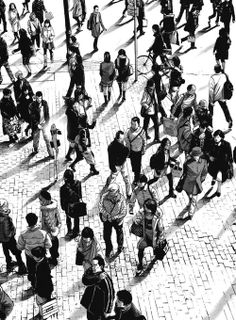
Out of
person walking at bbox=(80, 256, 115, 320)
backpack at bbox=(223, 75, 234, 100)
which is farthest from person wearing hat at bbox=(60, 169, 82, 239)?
backpack at bbox=(223, 75, 234, 100)

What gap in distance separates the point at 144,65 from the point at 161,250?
352 inches

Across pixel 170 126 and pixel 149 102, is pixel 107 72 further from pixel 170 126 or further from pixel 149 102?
pixel 170 126

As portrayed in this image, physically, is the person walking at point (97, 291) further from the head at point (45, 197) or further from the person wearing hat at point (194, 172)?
the person wearing hat at point (194, 172)

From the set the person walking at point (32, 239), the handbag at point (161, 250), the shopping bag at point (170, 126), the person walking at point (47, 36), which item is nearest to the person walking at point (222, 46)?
the shopping bag at point (170, 126)

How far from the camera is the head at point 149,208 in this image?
34.2ft

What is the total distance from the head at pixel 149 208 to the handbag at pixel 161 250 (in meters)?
0.64

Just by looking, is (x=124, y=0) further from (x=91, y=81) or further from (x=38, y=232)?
(x=38, y=232)

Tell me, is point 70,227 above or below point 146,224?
below

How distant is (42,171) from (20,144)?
1423 millimetres

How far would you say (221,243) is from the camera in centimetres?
1202

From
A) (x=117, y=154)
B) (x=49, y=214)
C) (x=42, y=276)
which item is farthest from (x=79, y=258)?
(x=117, y=154)

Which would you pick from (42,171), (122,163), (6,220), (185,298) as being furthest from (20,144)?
(185,298)

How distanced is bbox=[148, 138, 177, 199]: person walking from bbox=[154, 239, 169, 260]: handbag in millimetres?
1713

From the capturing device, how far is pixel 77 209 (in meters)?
11.4
